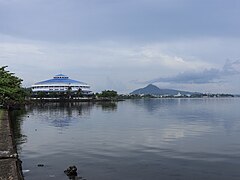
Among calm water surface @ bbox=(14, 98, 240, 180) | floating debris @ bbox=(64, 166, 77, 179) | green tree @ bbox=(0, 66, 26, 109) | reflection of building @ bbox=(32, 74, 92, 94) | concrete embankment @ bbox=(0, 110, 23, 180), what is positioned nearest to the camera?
concrete embankment @ bbox=(0, 110, 23, 180)

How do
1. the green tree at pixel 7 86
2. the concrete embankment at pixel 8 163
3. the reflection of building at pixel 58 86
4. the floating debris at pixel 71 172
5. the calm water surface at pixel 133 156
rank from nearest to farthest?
the concrete embankment at pixel 8 163
the floating debris at pixel 71 172
the calm water surface at pixel 133 156
the green tree at pixel 7 86
the reflection of building at pixel 58 86

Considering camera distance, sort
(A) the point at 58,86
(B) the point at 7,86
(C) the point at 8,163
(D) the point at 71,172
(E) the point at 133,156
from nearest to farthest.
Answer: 1. (C) the point at 8,163
2. (D) the point at 71,172
3. (E) the point at 133,156
4. (B) the point at 7,86
5. (A) the point at 58,86

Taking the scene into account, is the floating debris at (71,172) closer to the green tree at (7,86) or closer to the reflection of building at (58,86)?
the green tree at (7,86)

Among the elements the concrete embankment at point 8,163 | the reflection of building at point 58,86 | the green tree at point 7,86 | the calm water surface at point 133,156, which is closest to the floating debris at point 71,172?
the calm water surface at point 133,156

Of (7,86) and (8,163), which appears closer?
(8,163)

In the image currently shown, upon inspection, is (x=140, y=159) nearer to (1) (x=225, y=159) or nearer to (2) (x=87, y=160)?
(2) (x=87, y=160)

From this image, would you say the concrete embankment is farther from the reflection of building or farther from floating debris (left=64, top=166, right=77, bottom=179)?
the reflection of building

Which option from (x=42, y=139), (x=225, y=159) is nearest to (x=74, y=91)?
(x=42, y=139)

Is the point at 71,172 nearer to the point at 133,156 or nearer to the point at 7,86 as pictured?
the point at 133,156

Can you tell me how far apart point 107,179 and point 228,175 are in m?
6.49

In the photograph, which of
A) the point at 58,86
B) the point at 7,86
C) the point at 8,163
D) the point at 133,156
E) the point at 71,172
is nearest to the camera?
the point at 8,163

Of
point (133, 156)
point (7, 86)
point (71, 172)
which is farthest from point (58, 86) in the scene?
point (71, 172)

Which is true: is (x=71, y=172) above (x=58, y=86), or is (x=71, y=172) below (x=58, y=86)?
below

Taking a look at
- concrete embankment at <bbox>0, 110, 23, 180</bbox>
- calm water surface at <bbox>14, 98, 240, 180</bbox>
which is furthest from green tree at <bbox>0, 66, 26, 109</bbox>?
concrete embankment at <bbox>0, 110, 23, 180</bbox>
